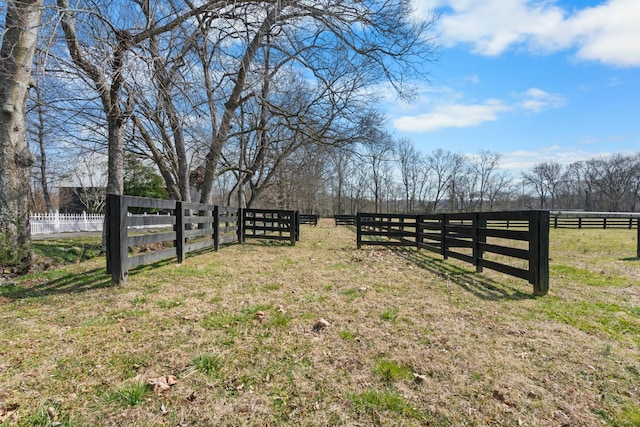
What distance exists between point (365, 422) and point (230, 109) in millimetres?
10621

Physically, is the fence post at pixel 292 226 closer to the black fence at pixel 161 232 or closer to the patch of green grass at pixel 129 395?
the black fence at pixel 161 232

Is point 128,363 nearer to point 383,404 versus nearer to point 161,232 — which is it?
point 383,404

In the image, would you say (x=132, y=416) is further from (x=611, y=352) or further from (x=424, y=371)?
(x=611, y=352)

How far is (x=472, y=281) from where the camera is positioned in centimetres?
538

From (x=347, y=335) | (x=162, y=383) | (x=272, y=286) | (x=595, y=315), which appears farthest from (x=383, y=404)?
(x=595, y=315)

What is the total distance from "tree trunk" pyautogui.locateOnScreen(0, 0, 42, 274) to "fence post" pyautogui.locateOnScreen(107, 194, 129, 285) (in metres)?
2.27

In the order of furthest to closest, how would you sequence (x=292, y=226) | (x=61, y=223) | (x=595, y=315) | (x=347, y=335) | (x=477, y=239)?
1. (x=61, y=223)
2. (x=292, y=226)
3. (x=477, y=239)
4. (x=595, y=315)
5. (x=347, y=335)

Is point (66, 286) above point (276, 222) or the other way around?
the other way around

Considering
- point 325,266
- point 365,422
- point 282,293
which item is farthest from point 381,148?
point 365,422

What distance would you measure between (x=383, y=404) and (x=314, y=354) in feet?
2.57

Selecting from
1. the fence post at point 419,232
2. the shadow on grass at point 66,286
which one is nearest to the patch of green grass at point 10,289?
the shadow on grass at point 66,286

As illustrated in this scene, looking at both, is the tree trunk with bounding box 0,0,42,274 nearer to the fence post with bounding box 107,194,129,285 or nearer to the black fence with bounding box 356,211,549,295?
the fence post with bounding box 107,194,129,285

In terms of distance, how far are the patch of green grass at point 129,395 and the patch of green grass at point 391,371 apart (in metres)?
1.60

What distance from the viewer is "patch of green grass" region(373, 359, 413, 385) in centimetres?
230
